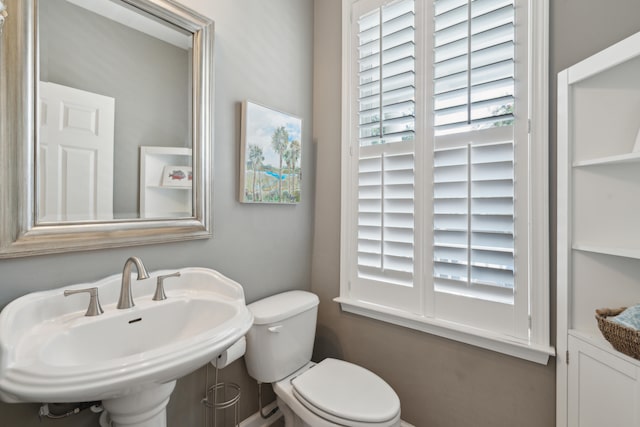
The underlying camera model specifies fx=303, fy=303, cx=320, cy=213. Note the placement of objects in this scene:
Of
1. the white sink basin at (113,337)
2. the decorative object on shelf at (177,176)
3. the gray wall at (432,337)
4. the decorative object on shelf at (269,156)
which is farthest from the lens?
the decorative object on shelf at (269,156)

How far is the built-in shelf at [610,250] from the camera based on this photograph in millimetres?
849

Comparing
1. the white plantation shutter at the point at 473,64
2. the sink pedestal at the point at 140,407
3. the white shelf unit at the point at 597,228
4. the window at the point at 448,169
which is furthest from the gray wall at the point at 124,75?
the white shelf unit at the point at 597,228

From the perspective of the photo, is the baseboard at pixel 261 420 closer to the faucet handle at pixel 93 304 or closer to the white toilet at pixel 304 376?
the white toilet at pixel 304 376

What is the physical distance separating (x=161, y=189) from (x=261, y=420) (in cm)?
129

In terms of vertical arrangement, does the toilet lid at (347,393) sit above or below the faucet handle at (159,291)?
below

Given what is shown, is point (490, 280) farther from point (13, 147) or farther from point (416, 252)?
point (13, 147)

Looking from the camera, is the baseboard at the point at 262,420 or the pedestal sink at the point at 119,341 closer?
the pedestal sink at the point at 119,341

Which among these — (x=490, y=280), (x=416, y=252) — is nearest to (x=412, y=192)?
(x=416, y=252)

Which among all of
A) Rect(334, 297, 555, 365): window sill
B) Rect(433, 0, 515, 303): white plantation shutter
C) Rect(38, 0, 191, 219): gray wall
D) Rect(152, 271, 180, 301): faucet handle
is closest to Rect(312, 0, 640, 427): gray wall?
Rect(334, 297, 555, 365): window sill

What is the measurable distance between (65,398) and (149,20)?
1263mm

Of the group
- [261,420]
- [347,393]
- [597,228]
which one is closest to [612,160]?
[597,228]

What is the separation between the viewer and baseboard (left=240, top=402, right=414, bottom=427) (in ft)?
5.01

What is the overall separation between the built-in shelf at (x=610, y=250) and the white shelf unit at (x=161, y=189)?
1.44 meters

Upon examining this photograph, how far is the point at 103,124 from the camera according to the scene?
107 cm
